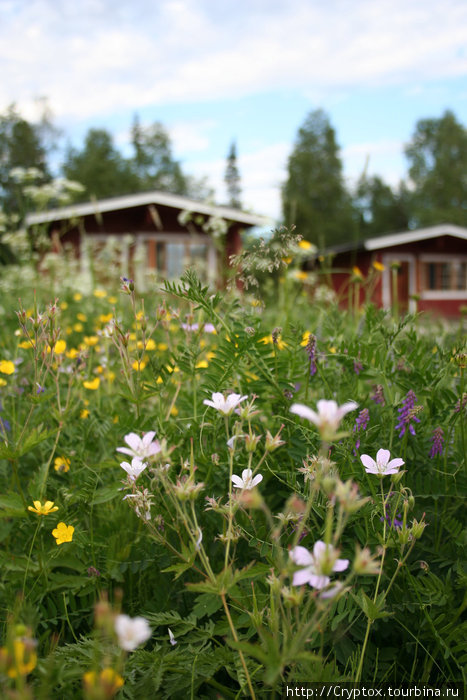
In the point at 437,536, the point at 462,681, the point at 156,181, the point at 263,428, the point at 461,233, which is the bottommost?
the point at 462,681

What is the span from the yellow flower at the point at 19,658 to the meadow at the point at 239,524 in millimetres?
255

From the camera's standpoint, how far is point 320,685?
95 cm

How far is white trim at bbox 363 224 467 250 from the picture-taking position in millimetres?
20453

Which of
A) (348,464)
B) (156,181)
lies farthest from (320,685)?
(156,181)

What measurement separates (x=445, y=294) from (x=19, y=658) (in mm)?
23830

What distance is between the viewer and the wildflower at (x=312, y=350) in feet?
4.63

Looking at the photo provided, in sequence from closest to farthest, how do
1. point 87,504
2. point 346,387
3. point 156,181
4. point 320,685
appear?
point 320,685 → point 87,504 → point 346,387 → point 156,181

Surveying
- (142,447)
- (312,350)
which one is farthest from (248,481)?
(312,350)

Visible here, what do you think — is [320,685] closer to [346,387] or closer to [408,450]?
[408,450]

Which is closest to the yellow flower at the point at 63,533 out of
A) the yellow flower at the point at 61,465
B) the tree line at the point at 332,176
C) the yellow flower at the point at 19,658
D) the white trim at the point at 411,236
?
the yellow flower at the point at 61,465

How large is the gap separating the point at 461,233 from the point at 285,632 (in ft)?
75.9

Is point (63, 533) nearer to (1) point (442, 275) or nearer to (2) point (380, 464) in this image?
(2) point (380, 464)

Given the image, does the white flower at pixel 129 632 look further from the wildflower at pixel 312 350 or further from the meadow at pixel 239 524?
the wildflower at pixel 312 350

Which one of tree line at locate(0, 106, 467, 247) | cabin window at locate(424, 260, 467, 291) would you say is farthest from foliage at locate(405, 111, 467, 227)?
cabin window at locate(424, 260, 467, 291)
